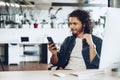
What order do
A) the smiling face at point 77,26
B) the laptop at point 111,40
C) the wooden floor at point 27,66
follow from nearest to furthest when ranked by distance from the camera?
the laptop at point 111,40 < the smiling face at point 77,26 < the wooden floor at point 27,66

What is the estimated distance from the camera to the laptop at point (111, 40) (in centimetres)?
162

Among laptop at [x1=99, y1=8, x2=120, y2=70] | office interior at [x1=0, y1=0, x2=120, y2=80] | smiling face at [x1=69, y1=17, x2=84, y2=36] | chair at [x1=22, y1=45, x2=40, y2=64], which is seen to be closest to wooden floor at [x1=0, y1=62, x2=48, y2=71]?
chair at [x1=22, y1=45, x2=40, y2=64]

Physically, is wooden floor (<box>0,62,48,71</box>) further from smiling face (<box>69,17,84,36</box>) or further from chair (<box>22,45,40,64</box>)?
smiling face (<box>69,17,84,36</box>)

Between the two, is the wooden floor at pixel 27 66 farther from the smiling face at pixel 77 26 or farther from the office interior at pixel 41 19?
the smiling face at pixel 77 26

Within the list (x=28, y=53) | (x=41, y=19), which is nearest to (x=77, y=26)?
(x=41, y=19)

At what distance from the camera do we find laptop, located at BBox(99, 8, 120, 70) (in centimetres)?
162

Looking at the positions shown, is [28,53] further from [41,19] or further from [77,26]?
[77,26]

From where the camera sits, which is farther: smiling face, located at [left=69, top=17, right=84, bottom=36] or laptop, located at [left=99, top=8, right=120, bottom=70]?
smiling face, located at [left=69, top=17, right=84, bottom=36]

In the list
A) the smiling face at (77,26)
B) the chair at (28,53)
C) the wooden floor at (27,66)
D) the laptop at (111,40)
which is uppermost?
the smiling face at (77,26)

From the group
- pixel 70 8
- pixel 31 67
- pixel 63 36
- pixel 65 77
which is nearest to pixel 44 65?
pixel 31 67

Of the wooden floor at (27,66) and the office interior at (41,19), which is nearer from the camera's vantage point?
the office interior at (41,19)

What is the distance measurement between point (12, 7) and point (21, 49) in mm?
1424

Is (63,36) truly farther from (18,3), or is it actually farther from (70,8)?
(18,3)

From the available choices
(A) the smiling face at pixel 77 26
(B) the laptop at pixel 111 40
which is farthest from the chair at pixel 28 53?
(B) the laptop at pixel 111 40
